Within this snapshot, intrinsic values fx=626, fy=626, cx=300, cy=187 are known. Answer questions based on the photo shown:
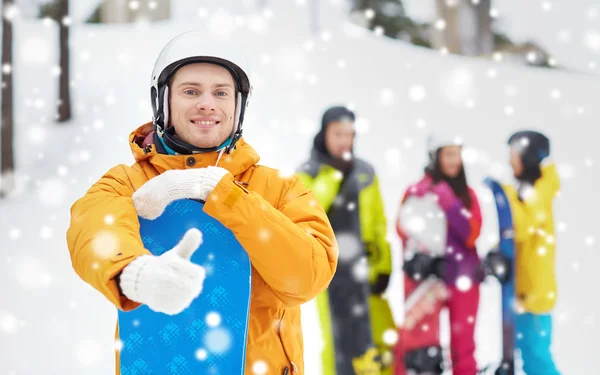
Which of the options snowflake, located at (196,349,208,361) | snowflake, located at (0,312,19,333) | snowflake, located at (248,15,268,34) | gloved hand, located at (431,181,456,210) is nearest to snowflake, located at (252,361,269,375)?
snowflake, located at (196,349,208,361)

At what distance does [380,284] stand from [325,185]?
0.79m

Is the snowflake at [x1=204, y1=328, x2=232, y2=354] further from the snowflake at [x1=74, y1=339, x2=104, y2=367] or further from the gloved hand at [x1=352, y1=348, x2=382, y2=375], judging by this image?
the snowflake at [x1=74, y1=339, x2=104, y2=367]

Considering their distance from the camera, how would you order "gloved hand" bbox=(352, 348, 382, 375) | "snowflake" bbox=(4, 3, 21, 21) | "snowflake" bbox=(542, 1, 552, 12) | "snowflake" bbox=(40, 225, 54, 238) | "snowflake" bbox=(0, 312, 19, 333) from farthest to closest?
"snowflake" bbox=(542, 1, 552, 12), "snowflake" bbox=(4, 3, 21, 21), "snowflake" bbox=(40, 225, 54, 238), "snowflake" bbox=(0, 312, 19, 333), "gloved hand" bbox=(352, 348, 382, 375)

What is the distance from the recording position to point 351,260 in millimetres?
4293

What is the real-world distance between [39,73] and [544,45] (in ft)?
37.8

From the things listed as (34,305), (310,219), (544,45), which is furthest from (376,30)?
(310,219)

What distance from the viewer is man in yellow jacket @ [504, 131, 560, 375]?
427 centimetres

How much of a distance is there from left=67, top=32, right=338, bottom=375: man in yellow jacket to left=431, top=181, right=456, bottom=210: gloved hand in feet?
7.92

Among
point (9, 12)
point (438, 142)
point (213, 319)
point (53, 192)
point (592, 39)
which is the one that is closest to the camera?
point (213, 319)

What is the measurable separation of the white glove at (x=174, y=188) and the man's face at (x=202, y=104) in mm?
332

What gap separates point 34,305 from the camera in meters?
6.36

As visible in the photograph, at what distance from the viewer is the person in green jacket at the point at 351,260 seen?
4.27 m

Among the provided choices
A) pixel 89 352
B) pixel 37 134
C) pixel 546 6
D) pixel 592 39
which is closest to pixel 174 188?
pixel 89 352

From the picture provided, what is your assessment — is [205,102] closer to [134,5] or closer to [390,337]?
[390,337]
